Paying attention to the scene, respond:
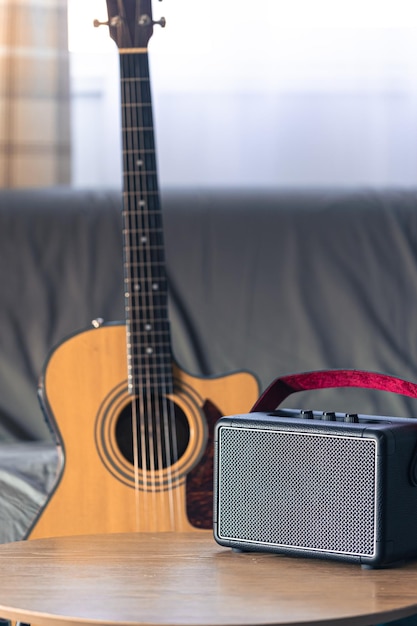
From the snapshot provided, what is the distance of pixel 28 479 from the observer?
1.51 meters

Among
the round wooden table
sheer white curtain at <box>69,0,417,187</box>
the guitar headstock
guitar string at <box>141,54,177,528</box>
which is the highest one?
sheer white curtain at <box>69,0,417,187</box>

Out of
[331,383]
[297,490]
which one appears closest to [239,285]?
[331,383]

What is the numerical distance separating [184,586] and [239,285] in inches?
44.0

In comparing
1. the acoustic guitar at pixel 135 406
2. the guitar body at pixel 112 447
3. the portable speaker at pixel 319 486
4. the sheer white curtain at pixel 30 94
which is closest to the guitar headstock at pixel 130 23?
the acoustic guitar at pixel 135 406

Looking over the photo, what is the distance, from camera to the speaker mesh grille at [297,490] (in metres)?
0.85

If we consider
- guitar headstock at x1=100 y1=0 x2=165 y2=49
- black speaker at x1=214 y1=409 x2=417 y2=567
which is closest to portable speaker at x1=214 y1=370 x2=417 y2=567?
black speaker at x1=214 y1=409 x2=417 y2=567

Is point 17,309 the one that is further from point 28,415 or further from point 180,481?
point 180,481

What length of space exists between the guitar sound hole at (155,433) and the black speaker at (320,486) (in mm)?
447

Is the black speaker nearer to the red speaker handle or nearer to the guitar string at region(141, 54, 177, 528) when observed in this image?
the red speaker handle

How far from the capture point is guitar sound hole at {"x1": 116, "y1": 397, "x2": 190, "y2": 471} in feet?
4.52

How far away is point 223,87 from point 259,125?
0.37 feet

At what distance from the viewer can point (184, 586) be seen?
80 cm

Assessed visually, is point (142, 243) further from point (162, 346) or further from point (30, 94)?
point (30, 94)

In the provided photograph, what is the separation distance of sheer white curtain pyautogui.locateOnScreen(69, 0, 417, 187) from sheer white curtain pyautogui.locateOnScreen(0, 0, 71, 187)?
0.06m
